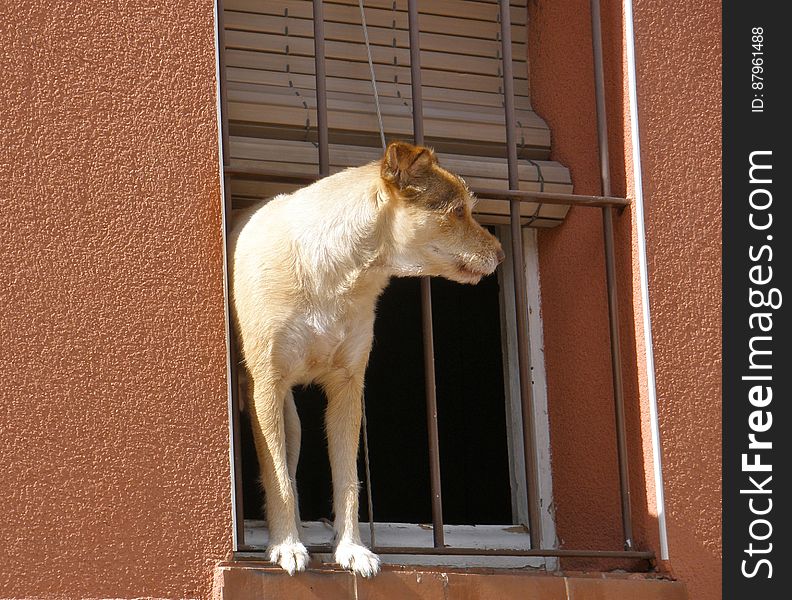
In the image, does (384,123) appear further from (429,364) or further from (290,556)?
(290,556)

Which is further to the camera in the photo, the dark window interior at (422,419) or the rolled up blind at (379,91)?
the dark window interior at (422,419)

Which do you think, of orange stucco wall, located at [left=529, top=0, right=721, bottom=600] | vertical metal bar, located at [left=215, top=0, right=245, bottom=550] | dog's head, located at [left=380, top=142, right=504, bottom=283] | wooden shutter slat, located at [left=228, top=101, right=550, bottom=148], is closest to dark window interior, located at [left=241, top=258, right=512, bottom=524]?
wooden shutter slat, located at [left=228, top=101, right=550, bottom=148]

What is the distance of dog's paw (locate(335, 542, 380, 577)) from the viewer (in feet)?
15.9

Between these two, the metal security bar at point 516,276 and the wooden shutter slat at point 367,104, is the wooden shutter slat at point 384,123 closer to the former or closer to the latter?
the wooden shutter slat at point 367,104

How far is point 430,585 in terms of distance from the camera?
193 inches

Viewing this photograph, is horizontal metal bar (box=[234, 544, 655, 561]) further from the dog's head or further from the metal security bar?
the dog's head

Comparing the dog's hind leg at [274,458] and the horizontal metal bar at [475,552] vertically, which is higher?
the dog's hind leg at [274,458]

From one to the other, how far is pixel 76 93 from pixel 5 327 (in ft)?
2.99

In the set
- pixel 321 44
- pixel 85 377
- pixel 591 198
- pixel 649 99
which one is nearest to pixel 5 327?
pixel 85 377

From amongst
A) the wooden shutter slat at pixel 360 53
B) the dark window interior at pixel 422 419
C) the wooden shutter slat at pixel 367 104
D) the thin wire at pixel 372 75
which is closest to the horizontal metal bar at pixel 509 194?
the thin wire at pixel 372 75

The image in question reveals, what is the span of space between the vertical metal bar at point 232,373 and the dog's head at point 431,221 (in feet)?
2.03

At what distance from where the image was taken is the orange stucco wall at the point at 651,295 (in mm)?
5516

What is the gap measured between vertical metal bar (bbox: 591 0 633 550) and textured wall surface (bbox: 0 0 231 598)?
1.67 metres
